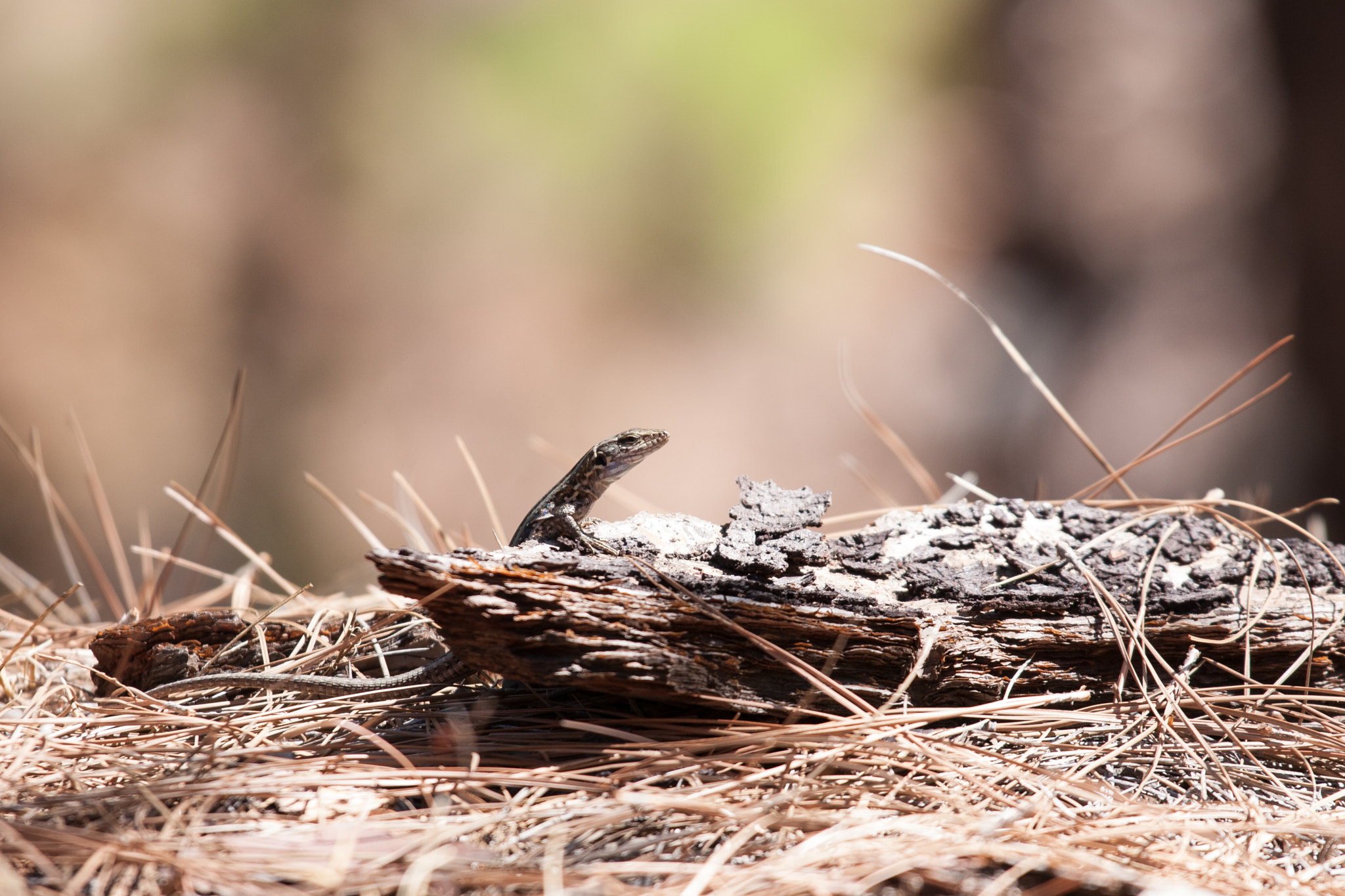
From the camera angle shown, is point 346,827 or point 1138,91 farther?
point 1138,91

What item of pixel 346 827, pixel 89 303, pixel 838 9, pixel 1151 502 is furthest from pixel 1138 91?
pixel 89 303

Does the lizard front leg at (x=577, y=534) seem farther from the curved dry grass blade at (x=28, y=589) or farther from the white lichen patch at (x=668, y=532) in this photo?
the curved dry grass blade at (x=28, y=589)

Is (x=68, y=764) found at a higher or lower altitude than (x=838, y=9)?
lower

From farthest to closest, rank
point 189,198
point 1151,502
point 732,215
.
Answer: point 732,215
point 189,198
point 1151,502

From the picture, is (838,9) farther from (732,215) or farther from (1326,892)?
(1326,892)

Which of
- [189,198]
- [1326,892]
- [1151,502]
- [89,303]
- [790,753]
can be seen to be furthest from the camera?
[189,198]

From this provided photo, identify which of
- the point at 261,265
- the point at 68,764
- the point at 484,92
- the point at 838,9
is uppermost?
the point at 838,9

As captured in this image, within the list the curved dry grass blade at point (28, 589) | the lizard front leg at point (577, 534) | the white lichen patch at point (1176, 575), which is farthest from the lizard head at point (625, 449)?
the curved dry grass blade at point (28, 589)

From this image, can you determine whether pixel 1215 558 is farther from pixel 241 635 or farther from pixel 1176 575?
pixel 241 635
